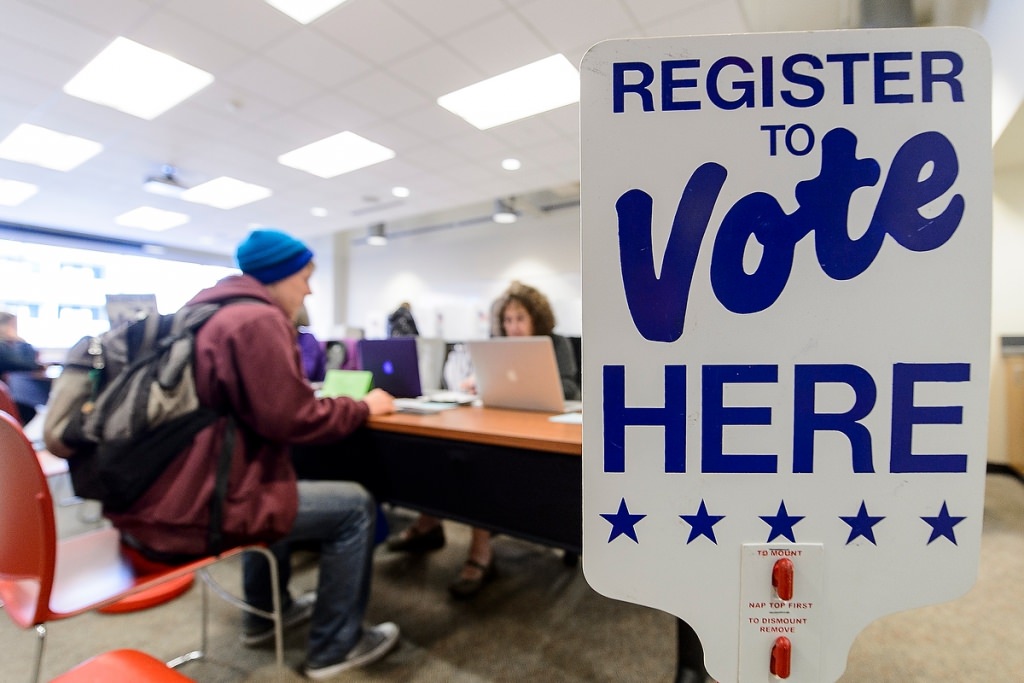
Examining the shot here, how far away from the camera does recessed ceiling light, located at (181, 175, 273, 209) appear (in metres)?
4.94

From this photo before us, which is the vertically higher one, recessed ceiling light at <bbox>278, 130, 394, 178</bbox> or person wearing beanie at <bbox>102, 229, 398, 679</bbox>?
recessed ceiling light at <bbox>278, 130, 394, 178</bbox>

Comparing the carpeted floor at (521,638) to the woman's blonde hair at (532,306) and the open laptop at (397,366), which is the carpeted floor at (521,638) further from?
the woman's blonde hair at (532,306)

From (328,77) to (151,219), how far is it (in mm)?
4760

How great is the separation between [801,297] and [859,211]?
0.10 metres

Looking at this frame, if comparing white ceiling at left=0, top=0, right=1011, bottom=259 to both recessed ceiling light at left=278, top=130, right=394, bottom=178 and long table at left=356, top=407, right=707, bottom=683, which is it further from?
A: long table at left=356, top=407, right=707, bottom=683

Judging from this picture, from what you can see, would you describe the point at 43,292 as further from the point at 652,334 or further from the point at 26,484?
the point at 652,334

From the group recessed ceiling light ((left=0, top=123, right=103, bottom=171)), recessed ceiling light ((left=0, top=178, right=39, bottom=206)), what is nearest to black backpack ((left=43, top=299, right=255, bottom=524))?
recessed ceiling light ((left=0, top=123, right=103, bottom=171))

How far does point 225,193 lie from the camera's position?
526 centimetres

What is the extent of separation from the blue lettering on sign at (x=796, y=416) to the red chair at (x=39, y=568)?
77 centimetres

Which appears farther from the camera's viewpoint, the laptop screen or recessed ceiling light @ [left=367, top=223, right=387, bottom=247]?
recessed ceiling light @ [left=367, top=223, right=387, bottom=247]

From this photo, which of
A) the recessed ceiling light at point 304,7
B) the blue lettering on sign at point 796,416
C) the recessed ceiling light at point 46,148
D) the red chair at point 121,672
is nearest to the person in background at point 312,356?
the recessed ceiling light at point 304,7

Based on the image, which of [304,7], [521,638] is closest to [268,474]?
[521,638]

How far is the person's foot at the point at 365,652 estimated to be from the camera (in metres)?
1.40

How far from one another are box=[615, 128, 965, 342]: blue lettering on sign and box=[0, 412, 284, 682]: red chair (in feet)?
2.88
